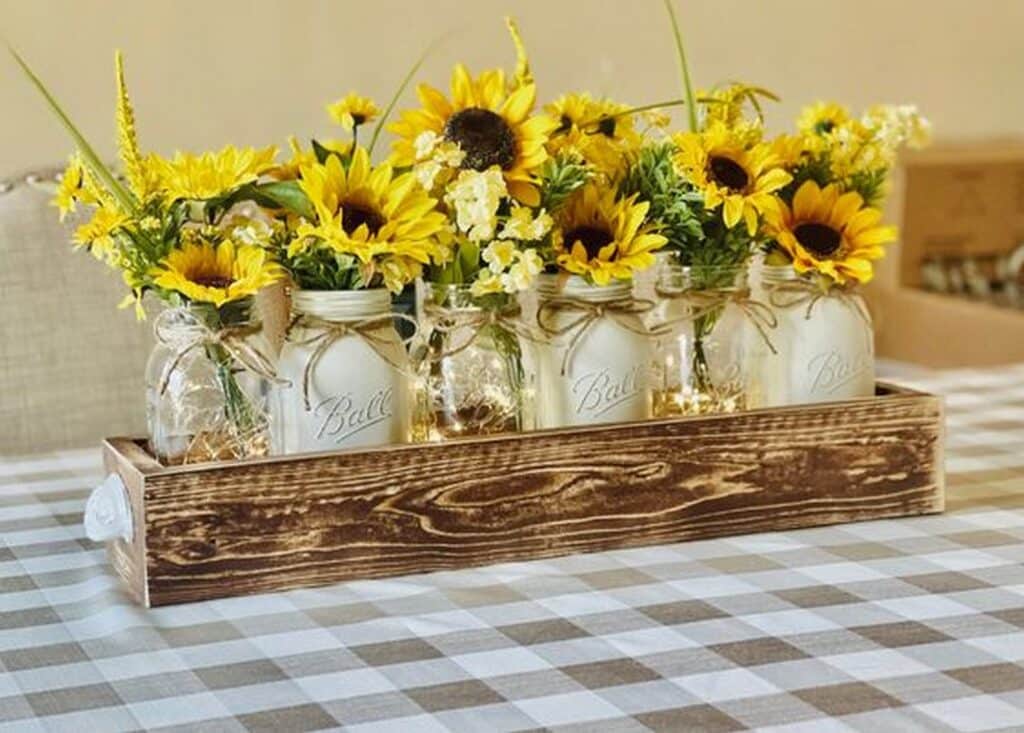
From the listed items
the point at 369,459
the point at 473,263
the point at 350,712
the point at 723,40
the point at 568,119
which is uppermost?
the point at 723,40

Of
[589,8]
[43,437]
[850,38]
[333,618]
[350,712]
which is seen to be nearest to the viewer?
[350,712]

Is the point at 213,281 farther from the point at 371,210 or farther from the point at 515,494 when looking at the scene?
the point at 515,494

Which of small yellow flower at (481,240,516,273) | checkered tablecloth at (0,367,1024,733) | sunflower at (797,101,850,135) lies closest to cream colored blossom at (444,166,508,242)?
small yellow flower at (481,240,516,273)

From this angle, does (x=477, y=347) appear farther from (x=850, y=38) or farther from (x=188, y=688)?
(x=850, y=38)

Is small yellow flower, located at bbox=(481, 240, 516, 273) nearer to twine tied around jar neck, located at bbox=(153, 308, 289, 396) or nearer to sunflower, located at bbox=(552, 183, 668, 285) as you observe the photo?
sunflower, located at bbox=(552, 183, 668, 285)

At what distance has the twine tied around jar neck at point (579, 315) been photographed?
141cm

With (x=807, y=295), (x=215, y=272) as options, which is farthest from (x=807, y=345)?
(x=215, y=272)

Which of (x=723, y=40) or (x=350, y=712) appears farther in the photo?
(x=723, y=40)

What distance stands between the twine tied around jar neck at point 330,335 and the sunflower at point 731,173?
0.87 feet

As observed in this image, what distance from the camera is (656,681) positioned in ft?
3.68

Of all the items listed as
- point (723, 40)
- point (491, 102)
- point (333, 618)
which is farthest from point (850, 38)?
point (333, 618)

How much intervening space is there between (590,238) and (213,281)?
296mm

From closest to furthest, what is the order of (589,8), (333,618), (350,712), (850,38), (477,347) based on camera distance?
(350,712), (333,618), (477,347), (589,8), (850,38)

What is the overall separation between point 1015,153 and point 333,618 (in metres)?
3.30
